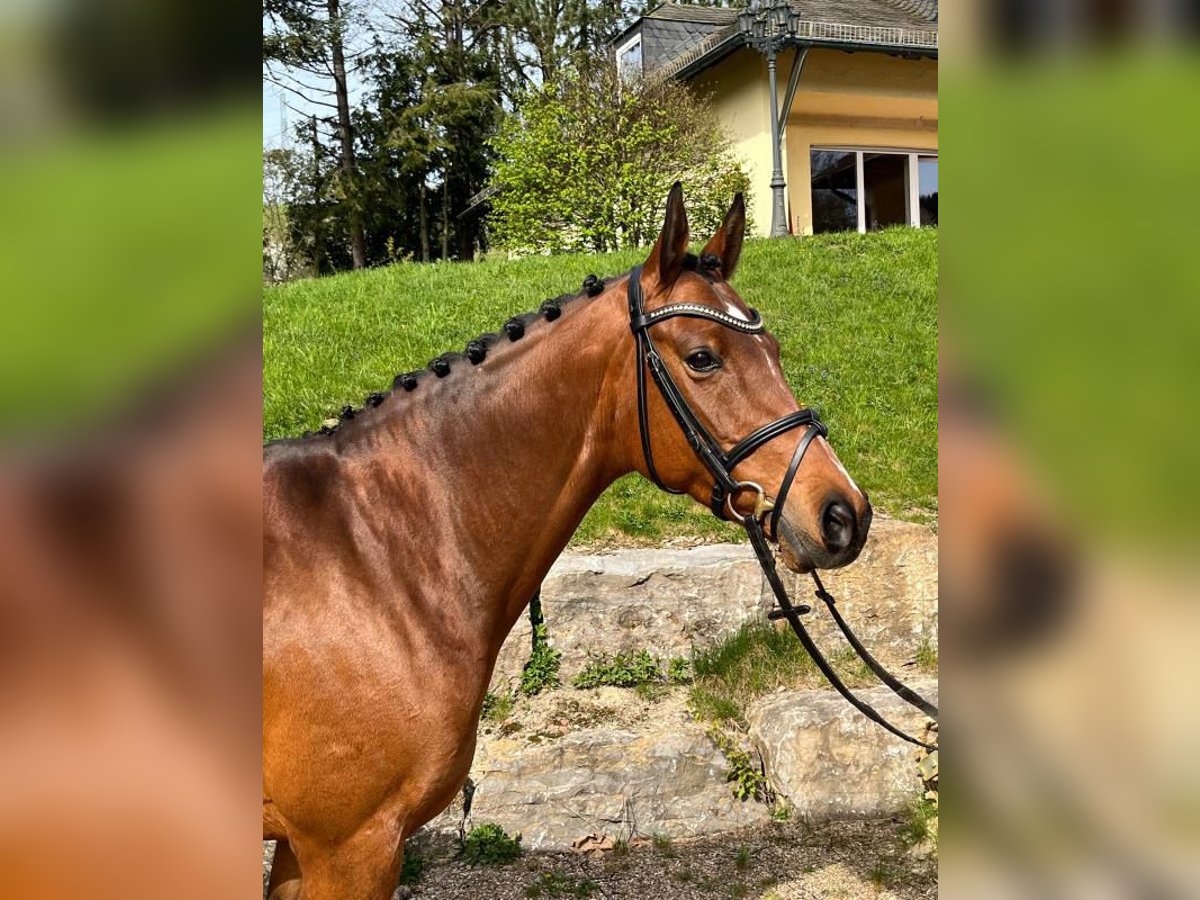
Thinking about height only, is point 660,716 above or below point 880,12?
below

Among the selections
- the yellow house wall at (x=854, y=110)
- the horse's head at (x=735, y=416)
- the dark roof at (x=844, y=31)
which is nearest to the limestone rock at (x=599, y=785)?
the horse's head at (x=735, y=416)

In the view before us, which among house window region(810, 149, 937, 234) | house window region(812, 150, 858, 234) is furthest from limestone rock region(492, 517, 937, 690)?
house window region(812, 150, 858, 234)

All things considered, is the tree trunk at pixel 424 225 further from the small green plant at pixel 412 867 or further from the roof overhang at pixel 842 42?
the small green plant at pixel 412 867

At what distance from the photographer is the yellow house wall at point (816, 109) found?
15.0 m

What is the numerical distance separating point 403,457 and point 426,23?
988 inches

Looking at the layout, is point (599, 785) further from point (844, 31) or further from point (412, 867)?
point (844, 31)

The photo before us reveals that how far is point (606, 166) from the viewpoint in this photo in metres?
12.2

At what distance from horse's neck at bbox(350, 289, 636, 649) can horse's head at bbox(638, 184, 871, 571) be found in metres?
0.10

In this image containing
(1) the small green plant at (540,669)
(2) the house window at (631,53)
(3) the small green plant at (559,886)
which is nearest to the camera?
(3) the small green plant at (559,886)
